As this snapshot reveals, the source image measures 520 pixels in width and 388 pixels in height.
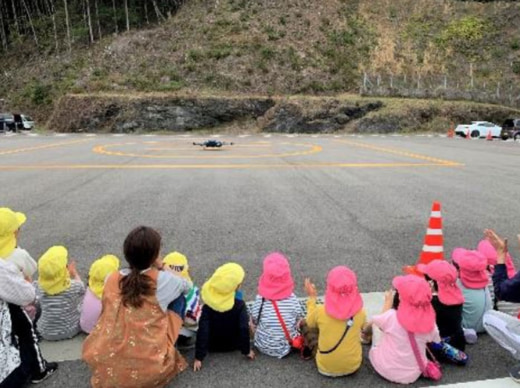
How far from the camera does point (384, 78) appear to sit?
41.5 m

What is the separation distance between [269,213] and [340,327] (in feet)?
17.4

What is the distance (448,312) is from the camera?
12.2ft

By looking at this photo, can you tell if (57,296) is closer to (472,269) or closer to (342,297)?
(342,297)

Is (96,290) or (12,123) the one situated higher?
(96,290)

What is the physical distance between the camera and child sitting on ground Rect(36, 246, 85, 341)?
380 cm

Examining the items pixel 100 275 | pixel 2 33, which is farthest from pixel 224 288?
pixel 2 33

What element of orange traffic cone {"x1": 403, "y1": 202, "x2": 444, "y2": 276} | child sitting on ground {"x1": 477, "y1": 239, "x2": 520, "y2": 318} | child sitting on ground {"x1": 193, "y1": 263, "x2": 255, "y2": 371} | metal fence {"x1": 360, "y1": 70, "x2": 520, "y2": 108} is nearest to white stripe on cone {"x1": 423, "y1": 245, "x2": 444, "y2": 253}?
orange traffic cone {"x1": 403, "y1": 202, "x2": 444, "y2": 276}

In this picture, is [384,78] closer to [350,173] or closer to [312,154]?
[312,154]

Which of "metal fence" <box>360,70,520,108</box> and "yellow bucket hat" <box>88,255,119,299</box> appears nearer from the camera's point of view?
"yellow bucket hat" <box>88,255,119,299</box>

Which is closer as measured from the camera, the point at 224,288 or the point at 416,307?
the point at 416,307

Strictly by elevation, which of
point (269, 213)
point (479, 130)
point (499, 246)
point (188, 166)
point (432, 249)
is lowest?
point (479, 130)

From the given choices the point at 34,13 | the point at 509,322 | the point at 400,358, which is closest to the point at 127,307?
the point at 400,358

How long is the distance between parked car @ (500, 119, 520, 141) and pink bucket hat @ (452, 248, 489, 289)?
101ft

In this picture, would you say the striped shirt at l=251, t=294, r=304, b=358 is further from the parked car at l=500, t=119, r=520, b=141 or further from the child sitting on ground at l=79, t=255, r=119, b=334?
the parked car at l=500, t=119, r=520, b=141
